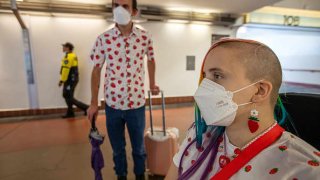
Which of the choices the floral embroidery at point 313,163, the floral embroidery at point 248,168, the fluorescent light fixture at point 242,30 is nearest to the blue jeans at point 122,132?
the floral embroidery at point 248,168

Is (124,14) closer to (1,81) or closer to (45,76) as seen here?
(45,76)

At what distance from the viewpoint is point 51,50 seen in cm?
442

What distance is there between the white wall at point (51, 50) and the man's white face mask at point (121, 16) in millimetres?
3306

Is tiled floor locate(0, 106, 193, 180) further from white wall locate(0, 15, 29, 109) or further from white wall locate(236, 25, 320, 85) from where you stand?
white wall locate(236, 25, 320, 85)

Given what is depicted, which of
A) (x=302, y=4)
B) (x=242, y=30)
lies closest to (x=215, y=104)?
(x=242, y=30)

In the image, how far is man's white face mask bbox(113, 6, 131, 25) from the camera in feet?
5.06

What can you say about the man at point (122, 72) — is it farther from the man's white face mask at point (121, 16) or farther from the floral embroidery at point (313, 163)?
the floral embroidery at point (313, 163)

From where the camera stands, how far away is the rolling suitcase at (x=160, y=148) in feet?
6.18

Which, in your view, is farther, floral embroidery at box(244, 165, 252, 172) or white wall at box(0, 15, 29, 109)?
white wall at box(0, 15, 29, 109)

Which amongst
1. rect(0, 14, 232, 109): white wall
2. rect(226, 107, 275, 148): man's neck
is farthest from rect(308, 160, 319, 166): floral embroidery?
rect(0, 14, 232, 109): white wall

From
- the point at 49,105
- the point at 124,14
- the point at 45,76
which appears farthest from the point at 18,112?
the point at 124,14

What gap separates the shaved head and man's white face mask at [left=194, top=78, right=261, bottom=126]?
2.8 inches

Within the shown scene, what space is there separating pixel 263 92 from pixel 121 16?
1.18m

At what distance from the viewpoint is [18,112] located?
436cm
